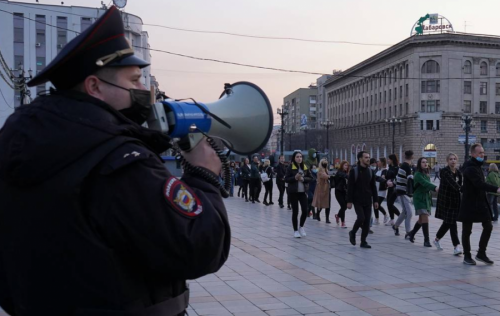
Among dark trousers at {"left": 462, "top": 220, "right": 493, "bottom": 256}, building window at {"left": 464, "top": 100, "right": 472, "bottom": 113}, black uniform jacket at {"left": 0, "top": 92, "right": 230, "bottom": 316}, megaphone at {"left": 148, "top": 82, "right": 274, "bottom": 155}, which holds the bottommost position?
dark trousers at {"left": 462, "top": 220, "right": 493, "bottom": 256}

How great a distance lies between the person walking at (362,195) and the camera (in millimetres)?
10281

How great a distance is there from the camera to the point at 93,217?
5.20 ft

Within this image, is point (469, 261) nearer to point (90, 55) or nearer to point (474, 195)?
point (474, 195)

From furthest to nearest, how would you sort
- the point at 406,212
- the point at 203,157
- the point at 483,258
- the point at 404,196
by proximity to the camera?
1. the point at 404,196
2. the point at 406,212
3. the point at 483,258
4. the point at 203,157

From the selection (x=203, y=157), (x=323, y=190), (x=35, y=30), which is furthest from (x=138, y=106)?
(x=35, y=30)

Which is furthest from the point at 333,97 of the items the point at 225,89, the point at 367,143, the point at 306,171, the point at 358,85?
the point at 225,89

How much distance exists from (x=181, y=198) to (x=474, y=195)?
786 centimetres

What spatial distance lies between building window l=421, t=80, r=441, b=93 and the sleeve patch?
7429cm

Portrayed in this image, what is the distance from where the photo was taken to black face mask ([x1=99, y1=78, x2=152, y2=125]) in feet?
5.89

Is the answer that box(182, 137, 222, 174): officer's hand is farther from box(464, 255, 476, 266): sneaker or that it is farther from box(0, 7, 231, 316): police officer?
box(464, 255, 476, 266): sneaker

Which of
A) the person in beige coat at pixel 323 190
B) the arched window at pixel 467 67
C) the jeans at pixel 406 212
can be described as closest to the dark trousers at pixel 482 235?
the jeans at pixel 406 212

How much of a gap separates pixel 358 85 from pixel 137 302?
97.1 meters

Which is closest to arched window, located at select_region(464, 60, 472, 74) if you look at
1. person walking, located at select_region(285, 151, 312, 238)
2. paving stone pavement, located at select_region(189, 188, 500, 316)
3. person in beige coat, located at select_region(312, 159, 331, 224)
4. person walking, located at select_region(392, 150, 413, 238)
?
person in beige coat, located at select_region(312, 159, 331, 224)

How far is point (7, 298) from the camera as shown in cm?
191
